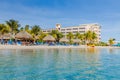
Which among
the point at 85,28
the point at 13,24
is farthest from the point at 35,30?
the point at 85,28

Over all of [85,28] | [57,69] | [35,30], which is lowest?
[57,69]

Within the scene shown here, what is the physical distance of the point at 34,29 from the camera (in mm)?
62188

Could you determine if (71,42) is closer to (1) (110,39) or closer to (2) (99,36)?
(1) (110,39)

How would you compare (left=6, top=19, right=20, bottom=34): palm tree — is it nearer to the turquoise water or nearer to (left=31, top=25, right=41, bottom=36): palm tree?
(left=31, top=25, right=41, bottom=36): palm tree

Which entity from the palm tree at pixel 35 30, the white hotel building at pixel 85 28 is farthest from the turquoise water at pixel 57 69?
the white hotel building at pixel 85 28

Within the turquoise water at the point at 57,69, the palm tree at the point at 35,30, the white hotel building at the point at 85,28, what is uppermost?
the white hotel building at the point at 85,28

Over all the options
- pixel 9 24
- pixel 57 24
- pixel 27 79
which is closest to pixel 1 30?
pixel 9 24

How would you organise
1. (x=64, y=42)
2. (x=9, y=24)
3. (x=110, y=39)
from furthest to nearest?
(x=110, y=39) → (x=64, y=42) → (x=9, y=24)

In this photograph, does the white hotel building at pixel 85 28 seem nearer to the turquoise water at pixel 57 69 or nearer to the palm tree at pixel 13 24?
the palm tree at pixel 13 24

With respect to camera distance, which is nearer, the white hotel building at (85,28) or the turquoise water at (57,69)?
the turquoise water at (57,69)

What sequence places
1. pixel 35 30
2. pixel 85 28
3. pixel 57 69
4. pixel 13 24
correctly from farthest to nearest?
pixel 85 28 → pixel 35 30 → pixel 13 24 → pixel 57 69

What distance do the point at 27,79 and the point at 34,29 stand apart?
55268 millimetres

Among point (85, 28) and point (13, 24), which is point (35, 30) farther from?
point (85, 28)

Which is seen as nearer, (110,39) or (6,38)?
(6,38)
